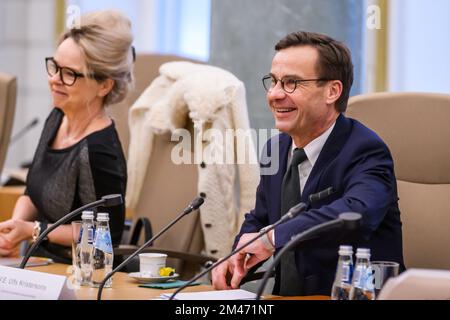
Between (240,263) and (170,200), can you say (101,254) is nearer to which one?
(240,263)

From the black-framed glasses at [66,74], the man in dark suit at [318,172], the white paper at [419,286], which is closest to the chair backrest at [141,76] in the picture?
the black-framed glasses at [66,74]

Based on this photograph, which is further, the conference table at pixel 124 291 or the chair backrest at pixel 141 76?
the chair backrest at pixel 141 76

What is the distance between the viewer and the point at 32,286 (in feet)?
6.12

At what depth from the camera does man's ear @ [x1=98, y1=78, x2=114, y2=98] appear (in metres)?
2.97

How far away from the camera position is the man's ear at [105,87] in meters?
2.97

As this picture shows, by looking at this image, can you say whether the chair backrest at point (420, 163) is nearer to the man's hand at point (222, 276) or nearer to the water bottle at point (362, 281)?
the man's hand at point (222, 276)

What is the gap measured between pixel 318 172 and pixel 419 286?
2.67 ft

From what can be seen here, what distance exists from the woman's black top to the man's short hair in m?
0.78

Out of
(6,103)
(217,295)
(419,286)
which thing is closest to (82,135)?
(6,103)

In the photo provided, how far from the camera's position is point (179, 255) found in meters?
2.78

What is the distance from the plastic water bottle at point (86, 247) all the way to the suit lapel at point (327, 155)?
1.87ft

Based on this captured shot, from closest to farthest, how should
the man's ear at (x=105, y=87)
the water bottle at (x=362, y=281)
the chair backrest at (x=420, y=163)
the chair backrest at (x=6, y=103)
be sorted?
1. the water bottle at (x=362, y=281)
2. the chair backrest at (x=420, y=163)
3. the man's ear at (x=105, y=87)
4. the chair backrest at (x=6, y=103)
